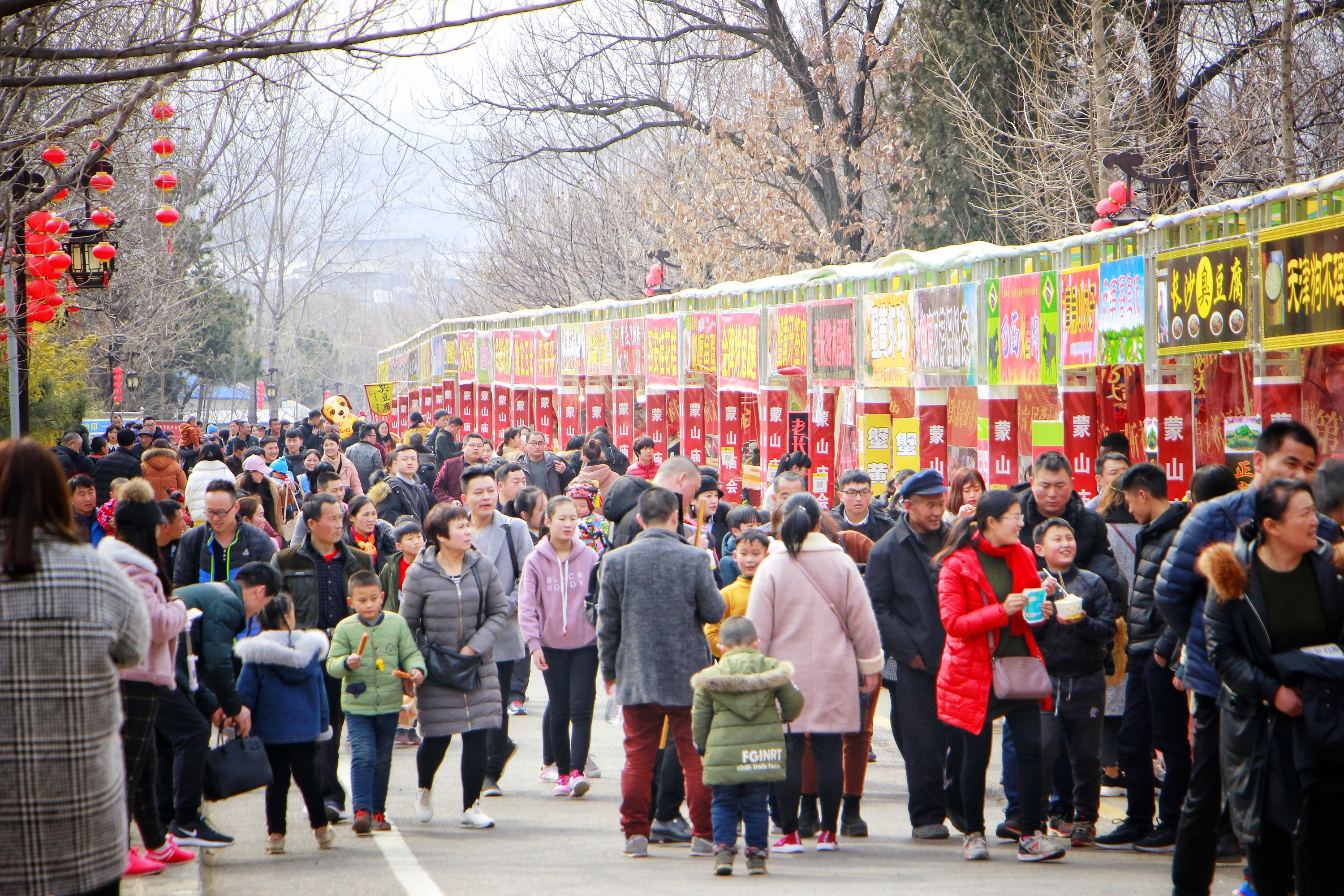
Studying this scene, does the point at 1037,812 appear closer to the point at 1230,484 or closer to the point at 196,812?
the point at 1230,484

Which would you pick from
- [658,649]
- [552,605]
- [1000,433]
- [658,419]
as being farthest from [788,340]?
[658,649]

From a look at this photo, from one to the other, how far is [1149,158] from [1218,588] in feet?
54.7

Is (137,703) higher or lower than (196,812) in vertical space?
higher

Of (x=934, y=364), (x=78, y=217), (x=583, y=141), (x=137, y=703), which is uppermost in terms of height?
(x=583, y=141)

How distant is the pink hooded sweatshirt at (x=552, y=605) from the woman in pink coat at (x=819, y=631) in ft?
5.20

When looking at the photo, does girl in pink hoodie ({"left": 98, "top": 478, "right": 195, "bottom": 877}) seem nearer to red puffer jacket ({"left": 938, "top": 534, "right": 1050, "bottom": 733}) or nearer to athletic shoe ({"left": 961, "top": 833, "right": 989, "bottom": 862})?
red puffer jacket ({"left": 938, "top": 534, "right": 1050, "bottom": 733})

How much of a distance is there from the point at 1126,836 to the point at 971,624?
147 cm

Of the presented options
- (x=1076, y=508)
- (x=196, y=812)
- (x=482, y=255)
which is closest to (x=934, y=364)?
(x=1076, y=508)

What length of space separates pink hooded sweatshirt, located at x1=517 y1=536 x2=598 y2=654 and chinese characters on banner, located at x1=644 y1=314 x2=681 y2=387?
30.4 feet

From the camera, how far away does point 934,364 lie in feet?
37.6

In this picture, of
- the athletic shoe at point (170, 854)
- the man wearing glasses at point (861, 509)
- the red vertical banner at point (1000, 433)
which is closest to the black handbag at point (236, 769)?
Result: the athletic shoe at point (170, 854)

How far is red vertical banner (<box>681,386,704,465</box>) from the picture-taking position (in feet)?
58.0

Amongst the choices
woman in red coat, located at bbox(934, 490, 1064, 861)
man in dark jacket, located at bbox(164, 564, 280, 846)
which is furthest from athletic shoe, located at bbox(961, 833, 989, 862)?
man in dark jacket, located at bbox(164, 564, 280, 846)

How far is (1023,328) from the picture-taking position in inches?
400
